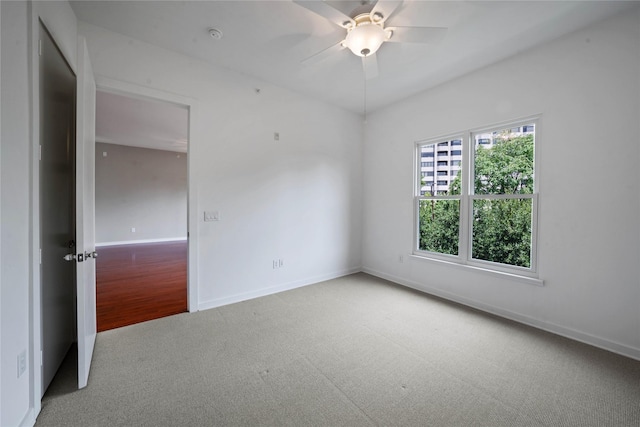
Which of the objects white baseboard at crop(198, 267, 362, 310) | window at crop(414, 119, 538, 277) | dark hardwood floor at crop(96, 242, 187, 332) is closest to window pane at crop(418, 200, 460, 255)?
window at crop(414, 119, 538, 277)

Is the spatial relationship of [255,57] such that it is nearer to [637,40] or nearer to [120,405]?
[120,405]

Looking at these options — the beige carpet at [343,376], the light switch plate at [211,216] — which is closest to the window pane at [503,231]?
the beige carpet at [343,376]

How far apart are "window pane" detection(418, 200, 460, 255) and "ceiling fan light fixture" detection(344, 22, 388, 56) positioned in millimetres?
2294

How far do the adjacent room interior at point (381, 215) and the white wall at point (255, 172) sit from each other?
25 mm

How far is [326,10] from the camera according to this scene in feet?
5.83

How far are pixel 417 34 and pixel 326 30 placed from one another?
2.82 ft

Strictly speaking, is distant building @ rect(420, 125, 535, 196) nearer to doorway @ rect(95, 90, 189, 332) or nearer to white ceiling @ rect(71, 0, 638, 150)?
white ceiling @ rect(71, 0, 638, 150)

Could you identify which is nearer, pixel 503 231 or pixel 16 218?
pixel 16 218

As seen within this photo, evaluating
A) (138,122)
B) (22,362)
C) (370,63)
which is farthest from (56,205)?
(138,122)

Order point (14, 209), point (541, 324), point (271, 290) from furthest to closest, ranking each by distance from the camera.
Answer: point (271, 290) < point (541, 324) < point (14, 209)

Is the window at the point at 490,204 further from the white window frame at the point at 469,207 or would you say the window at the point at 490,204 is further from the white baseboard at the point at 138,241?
the white baseboard at the point at 138,241

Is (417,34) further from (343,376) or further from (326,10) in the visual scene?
(343,376)

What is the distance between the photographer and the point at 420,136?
3701 mm

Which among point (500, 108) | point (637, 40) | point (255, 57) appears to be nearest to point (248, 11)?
point (255, 57)
